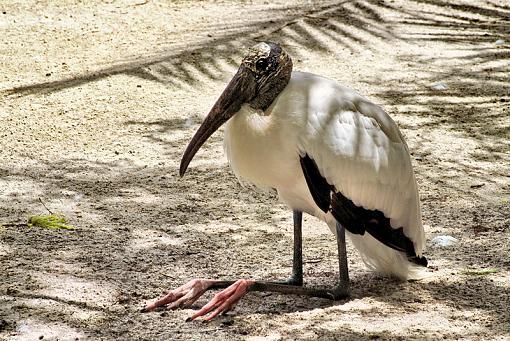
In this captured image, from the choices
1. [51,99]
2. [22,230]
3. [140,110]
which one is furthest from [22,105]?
[22,230]

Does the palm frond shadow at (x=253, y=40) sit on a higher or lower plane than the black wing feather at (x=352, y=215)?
lower

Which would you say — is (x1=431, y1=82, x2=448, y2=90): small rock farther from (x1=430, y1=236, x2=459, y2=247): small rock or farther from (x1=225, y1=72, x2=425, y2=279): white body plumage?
(x1=225, y1=72, x2=425, y2=279): white body plumage

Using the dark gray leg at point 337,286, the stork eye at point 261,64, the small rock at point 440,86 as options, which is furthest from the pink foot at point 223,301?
the small rock at point 440,86

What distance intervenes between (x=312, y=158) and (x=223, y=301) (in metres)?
0.77

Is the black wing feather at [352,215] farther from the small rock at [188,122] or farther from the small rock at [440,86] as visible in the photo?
the small rock at [440,86]

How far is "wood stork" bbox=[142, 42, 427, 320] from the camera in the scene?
4.54 m

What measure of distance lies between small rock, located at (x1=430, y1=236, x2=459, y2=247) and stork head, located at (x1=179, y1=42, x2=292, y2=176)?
1.46 m

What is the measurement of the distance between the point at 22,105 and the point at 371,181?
4069 mm

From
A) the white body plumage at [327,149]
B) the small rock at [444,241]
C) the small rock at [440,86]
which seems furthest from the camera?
the small rock at [440,86]

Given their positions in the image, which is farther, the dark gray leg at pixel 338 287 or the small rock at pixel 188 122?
the small rock at pixel 188 122

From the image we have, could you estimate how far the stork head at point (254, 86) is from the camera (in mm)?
4730

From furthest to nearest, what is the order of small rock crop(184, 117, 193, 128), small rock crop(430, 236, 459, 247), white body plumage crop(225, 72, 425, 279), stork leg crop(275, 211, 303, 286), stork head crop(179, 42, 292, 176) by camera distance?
small rock crop(184, 117, 193, 128) → small rock crop(430, 236, 459, 247) → stork leg crop(275, 211, 303, 286) → stork head crop(179, 42, 292, 176) → white body plumage crop(225, 72, 425, 279)

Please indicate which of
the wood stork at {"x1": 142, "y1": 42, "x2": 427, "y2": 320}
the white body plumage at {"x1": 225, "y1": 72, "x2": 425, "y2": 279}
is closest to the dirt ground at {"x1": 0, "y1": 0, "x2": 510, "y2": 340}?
the wood stork at {"x1": 142, "y1": 42, "x2": 427, "y2": 320}

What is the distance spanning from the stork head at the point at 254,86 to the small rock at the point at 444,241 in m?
1.46
